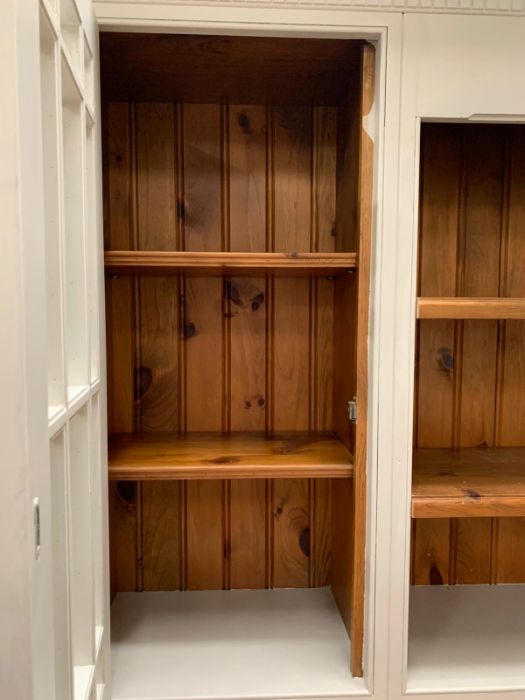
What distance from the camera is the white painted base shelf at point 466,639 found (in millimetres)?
1244

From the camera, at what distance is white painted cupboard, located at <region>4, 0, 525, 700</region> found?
0.61 metres

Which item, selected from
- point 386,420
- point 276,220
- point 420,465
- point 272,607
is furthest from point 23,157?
point 272,607

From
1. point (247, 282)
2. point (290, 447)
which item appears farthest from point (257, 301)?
point (290, 447)

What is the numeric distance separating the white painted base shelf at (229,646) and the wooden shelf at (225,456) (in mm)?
461

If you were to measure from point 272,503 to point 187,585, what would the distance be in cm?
36

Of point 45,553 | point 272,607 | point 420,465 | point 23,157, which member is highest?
point 23,157

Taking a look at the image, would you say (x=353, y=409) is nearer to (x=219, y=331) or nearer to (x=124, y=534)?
(x=219, y=331)

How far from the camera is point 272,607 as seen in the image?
61.3 inches

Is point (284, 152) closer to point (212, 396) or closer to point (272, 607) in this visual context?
point (212, 396)

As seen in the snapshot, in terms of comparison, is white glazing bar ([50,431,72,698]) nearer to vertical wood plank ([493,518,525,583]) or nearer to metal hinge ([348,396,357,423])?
metal hinge ([348,396,357,423])

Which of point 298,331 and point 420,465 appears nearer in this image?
point 420,465

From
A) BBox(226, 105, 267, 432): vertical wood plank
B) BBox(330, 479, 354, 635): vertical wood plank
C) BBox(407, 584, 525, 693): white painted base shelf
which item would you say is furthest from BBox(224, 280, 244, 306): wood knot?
BBox(407, 584, 525, 693): white painted base shelf

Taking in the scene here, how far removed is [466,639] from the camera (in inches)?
55.1

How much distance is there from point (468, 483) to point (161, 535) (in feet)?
2.97
